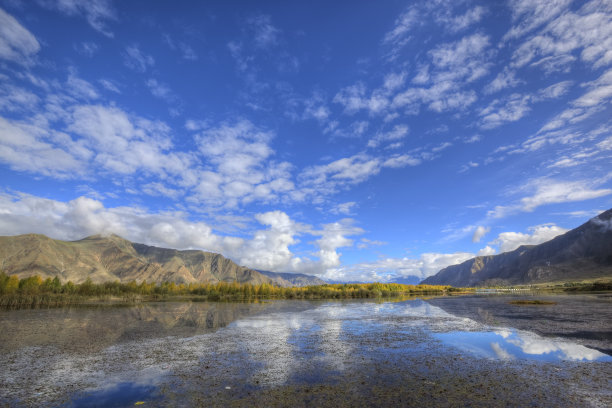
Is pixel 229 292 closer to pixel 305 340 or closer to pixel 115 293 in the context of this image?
pixel 115 293

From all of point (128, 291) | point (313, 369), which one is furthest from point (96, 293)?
point (313, 369)

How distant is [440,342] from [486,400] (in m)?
14.7

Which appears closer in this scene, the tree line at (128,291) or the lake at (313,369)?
the lake at (313,369)

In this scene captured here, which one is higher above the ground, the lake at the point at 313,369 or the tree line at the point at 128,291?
the tree line at the point at 128,291

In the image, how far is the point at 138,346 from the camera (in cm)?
2533

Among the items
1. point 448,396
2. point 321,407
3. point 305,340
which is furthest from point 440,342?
point 321,407

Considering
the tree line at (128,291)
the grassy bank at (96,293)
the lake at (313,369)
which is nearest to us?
the lake at (313,369)

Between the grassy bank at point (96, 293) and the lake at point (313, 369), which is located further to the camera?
the grassy bank at point (96, 293)

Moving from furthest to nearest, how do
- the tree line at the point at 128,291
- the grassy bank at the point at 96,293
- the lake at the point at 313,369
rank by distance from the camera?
the tree line at the point at 128,291 → the grassy bank at the point at 96,293 → the lake at the point at 313,369

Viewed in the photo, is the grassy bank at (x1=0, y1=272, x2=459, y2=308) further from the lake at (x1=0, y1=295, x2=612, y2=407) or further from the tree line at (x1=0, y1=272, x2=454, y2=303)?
the lake at (x1=0, y1=295, x2=612, y2=407)

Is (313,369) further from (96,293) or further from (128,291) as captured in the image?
(128,291)

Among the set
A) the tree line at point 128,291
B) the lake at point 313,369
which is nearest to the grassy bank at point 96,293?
the tree line at point 128,291

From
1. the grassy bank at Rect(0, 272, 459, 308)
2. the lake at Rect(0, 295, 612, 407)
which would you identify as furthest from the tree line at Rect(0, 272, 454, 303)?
the lake at Rect(0, 295, 612, 407)

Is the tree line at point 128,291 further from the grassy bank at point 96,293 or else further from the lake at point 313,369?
the lake at point 313,369
